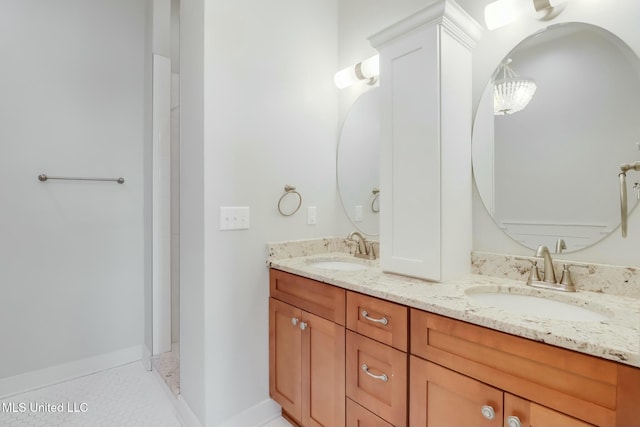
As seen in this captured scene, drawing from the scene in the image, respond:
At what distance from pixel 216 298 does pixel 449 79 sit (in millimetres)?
1482

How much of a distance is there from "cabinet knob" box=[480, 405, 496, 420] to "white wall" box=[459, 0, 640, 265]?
27.6 inches

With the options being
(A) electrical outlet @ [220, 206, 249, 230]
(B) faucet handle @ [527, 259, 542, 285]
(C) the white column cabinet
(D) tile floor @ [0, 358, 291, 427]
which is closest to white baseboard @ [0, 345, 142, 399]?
(D) tile floor @ [0, 358, 291, 427]

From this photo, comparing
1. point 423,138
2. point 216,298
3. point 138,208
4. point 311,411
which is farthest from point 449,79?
point 138,208

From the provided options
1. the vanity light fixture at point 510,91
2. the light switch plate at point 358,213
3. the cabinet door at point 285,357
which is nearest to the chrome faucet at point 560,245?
the vanity light fixture at point 510,91

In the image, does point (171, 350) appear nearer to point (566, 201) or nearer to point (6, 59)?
point (6, 59)

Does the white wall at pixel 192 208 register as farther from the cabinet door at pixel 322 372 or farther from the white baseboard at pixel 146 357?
the white baseboard at pixel 146 357

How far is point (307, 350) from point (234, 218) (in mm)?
753

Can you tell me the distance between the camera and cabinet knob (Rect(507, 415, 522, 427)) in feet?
2.70

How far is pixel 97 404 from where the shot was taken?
1.88 m

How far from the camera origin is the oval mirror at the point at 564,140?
112 cm

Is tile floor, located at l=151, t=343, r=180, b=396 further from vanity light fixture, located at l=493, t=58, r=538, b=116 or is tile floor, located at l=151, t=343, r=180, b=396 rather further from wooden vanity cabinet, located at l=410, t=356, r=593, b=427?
vanity light fixture, located at l=493, t=58, r=538, b=116

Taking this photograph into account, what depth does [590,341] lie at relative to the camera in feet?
2.36

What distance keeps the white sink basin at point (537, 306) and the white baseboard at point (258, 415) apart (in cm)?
128

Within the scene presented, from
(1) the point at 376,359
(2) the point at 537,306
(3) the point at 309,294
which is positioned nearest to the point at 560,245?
(2) the point at 537,306
